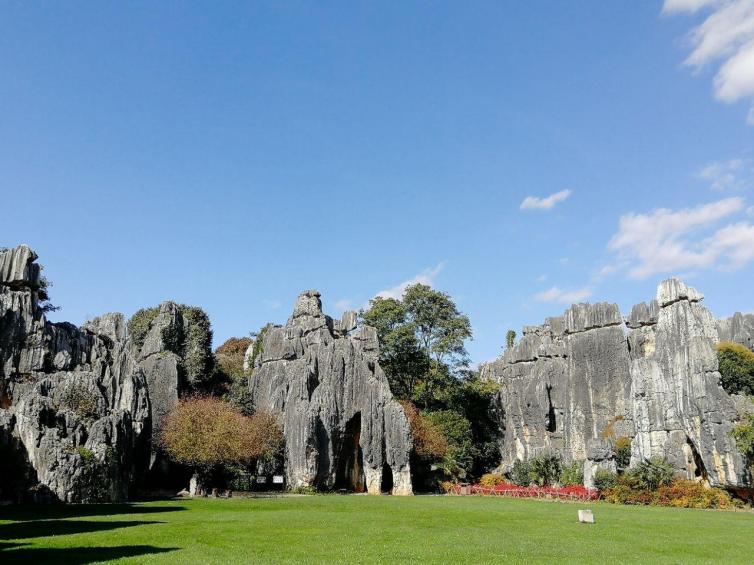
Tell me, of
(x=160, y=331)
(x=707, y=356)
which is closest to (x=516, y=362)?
(x=707, y=356)

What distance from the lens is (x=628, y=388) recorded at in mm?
58125

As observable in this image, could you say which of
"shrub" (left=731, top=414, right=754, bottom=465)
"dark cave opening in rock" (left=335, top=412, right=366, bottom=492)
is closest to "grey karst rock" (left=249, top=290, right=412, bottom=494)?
"dark cave opening in rock" (left=335, top=412, right=366, bottom=492)

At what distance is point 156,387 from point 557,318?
41.2 metres

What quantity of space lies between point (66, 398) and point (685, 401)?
40.4 metres

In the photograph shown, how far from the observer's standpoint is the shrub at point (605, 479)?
1614 inches

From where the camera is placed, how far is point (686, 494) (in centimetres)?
3731

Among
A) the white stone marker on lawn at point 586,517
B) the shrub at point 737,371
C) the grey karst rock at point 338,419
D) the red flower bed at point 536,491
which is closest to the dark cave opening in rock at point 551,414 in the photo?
the shrub at point 737,371

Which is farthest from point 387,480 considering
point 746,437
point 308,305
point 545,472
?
point 746,437

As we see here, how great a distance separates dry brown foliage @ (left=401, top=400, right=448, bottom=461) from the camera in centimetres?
5209

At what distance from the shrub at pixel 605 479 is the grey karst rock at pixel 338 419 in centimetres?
1391

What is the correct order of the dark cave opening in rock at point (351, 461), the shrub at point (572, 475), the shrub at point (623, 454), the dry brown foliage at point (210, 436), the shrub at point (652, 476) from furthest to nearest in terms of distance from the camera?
the shrub at point (623, 454)
the dark cave opening in rock at point (351, 461)
the shrub at point (572, 475)
the shrub at point (652, 476)
the dry brown foliage at point (210, 436)

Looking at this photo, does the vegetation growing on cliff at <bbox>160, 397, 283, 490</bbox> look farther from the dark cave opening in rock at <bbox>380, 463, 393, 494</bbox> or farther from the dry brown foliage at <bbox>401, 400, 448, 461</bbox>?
the dry brown foliage at <bbox>401, 400, 448, 461</bbox>

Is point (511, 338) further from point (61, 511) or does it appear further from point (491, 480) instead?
point (61, 511)

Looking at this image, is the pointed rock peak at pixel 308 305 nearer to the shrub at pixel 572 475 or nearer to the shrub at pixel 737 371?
the shrub at pixel 572 475
